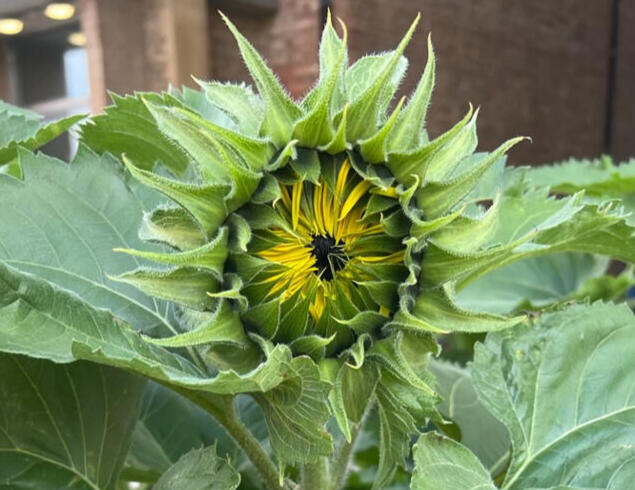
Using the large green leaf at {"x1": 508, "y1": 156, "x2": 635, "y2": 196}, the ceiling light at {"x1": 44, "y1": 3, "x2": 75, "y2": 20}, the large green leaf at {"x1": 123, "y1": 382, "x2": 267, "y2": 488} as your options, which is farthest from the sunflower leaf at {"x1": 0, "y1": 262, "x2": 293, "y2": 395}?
the ceiling light at {"x1": 44, "y1": 3, "x2": 75, "y2": 20}

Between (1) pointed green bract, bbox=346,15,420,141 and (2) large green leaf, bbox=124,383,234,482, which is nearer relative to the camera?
(1) pointed green bract, bbox=346,15,420,141

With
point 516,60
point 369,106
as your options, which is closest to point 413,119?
point 369,106

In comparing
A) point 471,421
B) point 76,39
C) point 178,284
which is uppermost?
point 76,39

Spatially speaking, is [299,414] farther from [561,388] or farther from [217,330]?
[561,388]

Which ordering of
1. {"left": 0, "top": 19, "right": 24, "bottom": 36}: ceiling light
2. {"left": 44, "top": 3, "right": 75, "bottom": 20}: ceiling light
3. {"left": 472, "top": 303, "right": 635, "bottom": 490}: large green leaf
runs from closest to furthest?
{"left": 472, "top": 303, "right": 635, "bottom": 490}: large green leaf < {"left": 44, "top": 3, "right": 75, "bottom": 20}: ceiling light < {"left": 0, "top": 19, "right": 24, "bottom": 36}: ceiling light

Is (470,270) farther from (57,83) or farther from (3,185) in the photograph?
(57,83)

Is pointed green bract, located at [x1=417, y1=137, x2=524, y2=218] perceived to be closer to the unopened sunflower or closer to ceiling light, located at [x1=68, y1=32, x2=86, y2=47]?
the unopened sunflower
